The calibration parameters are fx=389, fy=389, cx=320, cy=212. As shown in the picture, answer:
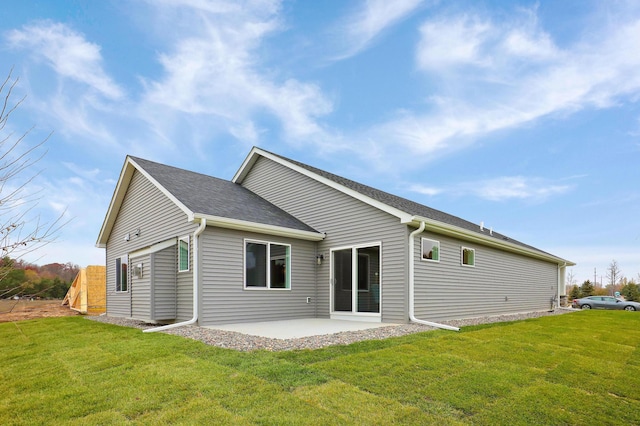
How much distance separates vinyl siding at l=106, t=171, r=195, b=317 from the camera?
34.0ft

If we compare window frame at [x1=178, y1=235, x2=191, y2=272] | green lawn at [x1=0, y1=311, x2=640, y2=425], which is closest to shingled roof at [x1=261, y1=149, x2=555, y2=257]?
window frame at [x1=178, y1=235, x2=191, y2=272]

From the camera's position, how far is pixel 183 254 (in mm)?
9977

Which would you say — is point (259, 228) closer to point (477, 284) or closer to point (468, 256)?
point (468, 256)

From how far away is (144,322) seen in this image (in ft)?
36.6

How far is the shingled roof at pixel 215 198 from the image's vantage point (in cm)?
978

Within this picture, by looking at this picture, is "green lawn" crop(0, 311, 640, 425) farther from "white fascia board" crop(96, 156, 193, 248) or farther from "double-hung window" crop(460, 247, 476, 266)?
"white fascia board" crop(96, 156, 193, 248)

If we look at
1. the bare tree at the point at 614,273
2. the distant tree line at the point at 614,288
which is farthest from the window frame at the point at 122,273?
the bare tree at the point at 614,273

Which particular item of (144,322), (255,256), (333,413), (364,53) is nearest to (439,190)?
(364,53)

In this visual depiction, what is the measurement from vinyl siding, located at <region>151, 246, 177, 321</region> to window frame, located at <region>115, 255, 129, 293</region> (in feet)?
9.68

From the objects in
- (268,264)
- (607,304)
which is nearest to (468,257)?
(268,264)

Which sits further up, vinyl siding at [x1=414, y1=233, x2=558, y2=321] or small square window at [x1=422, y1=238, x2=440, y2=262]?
small square window at [x1=422, y1=238, x2=440, y2=262]

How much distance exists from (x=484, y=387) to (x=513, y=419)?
81 cm

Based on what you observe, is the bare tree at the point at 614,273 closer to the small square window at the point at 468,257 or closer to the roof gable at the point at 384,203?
the roof gable at the point at 384,203

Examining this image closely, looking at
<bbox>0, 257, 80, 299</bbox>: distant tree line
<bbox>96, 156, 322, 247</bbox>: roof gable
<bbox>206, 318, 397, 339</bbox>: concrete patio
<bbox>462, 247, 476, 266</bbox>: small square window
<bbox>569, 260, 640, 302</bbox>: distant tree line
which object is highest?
<bbox>96, 156, 322, 247</bbox>: roof gable
